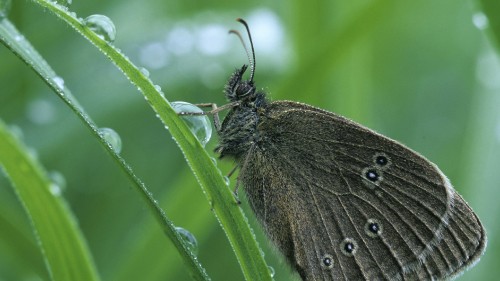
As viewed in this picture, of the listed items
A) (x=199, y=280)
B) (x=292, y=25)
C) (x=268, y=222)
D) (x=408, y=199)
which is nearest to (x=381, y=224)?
(x=408, y=199)

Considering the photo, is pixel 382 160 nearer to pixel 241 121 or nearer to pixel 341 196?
pixel 341 196

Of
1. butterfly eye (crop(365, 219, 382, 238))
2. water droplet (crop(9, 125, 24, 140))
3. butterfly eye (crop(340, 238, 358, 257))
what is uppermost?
water droplet (crop(9, 125, 24, 140))

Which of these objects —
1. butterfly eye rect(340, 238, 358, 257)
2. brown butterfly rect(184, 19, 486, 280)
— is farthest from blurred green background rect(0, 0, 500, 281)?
butterfly eye rect(340, 238, 358, 257)

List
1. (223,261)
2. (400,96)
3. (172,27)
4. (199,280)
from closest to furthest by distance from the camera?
(199,280), (223,261), (172,27), (400,96)

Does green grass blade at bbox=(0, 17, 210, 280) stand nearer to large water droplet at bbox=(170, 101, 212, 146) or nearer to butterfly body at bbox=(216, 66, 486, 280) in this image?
large water droplet at bbox=(170, 101, 212, 146)

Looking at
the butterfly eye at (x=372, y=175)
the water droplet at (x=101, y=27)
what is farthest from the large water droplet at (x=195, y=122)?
the butterfly eye at (x=372, y=175)

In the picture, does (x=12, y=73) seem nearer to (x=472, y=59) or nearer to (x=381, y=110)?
(x=381, y=110)
